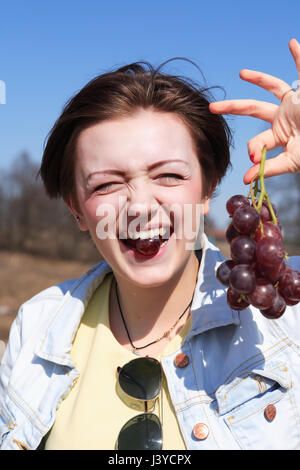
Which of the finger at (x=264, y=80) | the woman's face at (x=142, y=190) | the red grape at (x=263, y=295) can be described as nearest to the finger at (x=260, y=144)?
the finger at (x=264, y=80)

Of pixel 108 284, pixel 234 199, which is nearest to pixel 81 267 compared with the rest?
pixel 108 284

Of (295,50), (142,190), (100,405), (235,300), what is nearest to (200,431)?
(100,405)

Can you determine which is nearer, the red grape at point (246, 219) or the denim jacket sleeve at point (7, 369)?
the red grape at point (246, 219)

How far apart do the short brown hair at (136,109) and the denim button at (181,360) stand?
0.84 metres

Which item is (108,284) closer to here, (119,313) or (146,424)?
(119,313)

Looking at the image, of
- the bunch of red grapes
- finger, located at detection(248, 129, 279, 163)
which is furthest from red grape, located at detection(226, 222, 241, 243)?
finger, located at detection(248, 129, 279, 163)

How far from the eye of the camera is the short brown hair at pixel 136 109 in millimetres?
2154

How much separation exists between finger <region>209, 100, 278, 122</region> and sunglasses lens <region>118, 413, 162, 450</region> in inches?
48.9

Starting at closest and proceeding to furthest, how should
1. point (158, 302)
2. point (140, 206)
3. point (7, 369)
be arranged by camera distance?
point (140, 206), point (158, 302), point (7, 369)

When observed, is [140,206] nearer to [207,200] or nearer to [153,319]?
[207,200]

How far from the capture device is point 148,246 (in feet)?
6.47

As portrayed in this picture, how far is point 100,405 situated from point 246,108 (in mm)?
1347

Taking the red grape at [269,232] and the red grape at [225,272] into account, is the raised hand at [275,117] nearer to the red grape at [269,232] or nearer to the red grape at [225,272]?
the red grape at [269,232]
